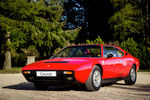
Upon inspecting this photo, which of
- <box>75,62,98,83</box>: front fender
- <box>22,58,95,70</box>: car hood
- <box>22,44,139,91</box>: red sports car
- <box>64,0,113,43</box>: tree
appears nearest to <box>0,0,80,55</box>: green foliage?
<box>64,0,113,43</box>: tree

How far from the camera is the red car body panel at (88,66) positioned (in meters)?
6.66

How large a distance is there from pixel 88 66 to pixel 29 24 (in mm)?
16300

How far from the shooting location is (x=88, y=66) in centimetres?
685

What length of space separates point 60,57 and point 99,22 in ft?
104

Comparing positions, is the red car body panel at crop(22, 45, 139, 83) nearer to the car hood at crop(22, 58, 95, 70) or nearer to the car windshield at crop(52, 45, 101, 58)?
the car hood at crop(22, 58, 95, 70)

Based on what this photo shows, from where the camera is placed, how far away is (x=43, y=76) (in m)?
6.86

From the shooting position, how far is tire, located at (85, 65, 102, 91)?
6867mm

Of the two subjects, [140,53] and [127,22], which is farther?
[127,22]

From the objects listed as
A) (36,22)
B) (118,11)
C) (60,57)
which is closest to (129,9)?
(118,11)

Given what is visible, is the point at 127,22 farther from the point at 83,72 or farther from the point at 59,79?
the point at 59,79

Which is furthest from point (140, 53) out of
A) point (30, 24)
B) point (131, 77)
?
point (30, 24)

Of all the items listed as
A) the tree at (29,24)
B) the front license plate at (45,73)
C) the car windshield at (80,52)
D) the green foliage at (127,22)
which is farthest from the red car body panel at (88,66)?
the green foliage at (127,22)

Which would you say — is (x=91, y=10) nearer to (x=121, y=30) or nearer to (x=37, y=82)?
(x=121, y=30)

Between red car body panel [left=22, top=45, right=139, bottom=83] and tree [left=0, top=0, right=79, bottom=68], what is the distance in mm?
13320
